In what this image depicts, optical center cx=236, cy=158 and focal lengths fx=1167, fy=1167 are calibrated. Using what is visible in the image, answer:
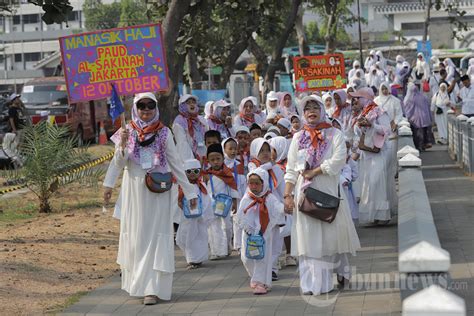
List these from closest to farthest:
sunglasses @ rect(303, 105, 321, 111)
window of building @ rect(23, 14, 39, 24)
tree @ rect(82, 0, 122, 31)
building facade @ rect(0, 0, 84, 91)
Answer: sunglasses @ rect(303, 105, 321, 111)
tree @ rect(82, 0, 122, 31)
building facade @ rect(0, 0, 84, 91)
window of building @ rect(23, 14, 39, 24)

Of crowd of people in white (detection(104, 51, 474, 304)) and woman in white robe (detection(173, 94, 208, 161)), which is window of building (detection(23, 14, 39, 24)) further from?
crowd of people in white (detection(104, 51, 474, 304))

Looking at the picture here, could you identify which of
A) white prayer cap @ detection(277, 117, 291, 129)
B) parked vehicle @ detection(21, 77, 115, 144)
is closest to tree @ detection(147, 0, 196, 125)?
white prayer cap @ detection(277, 117, 291, 129)

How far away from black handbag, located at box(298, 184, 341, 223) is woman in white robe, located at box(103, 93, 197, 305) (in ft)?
4.02

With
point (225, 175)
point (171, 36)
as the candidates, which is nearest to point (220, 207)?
point (225, 175)

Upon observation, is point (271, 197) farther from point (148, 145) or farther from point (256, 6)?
point (256, 6)

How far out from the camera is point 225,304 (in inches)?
389

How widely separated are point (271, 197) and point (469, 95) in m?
15.1

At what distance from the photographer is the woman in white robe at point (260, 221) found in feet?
34.1

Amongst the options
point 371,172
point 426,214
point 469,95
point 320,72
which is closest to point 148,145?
point 426,214

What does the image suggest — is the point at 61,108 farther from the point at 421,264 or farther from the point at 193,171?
the point at 421,264

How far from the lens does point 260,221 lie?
1066 cm

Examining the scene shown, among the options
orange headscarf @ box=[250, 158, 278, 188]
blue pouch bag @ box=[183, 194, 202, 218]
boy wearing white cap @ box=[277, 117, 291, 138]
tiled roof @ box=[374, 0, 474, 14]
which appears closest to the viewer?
orange headscarf @ box=[250, 158, 278, 188]

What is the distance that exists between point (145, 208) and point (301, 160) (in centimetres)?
141

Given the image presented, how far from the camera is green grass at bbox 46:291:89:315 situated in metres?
9.88
